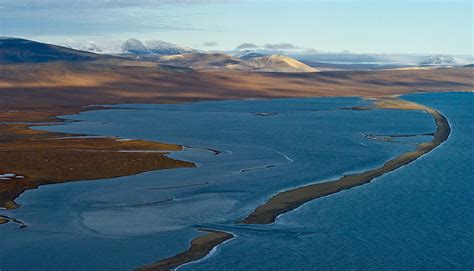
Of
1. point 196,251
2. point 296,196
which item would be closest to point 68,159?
point 296,196

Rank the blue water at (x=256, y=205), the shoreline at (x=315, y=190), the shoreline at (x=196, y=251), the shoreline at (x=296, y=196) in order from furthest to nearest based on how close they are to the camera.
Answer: the shoreline at (x=315, y=190) < the blue water at (x=256, y=205) < the shoreline at (x=296, y=196) < the shoreline at (x=196, y=251)

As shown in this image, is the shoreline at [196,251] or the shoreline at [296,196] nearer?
the shoreline at [196,251]

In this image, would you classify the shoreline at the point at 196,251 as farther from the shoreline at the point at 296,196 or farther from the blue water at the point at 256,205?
the blue water at the point at 256,205

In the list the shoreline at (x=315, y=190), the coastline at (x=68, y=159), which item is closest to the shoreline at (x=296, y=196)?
the shoreline at (x=315, y=190)

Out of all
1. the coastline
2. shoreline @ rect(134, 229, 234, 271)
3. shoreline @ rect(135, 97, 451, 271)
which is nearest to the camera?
shoreline @ rect(134, 229, 234, 271)

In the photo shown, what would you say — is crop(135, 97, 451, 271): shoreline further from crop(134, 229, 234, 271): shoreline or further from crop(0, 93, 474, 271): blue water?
crop(0, 93, 474, 271): blue water

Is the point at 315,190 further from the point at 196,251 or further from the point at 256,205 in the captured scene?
the point at 196,251

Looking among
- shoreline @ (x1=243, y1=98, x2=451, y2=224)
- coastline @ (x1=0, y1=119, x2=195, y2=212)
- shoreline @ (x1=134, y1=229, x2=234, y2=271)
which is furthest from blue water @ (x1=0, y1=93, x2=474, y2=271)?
coastline @ (x1=0, y1=119, x2=195, y2=212)

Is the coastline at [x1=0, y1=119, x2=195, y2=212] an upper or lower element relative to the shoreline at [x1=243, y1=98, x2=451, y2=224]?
lower
